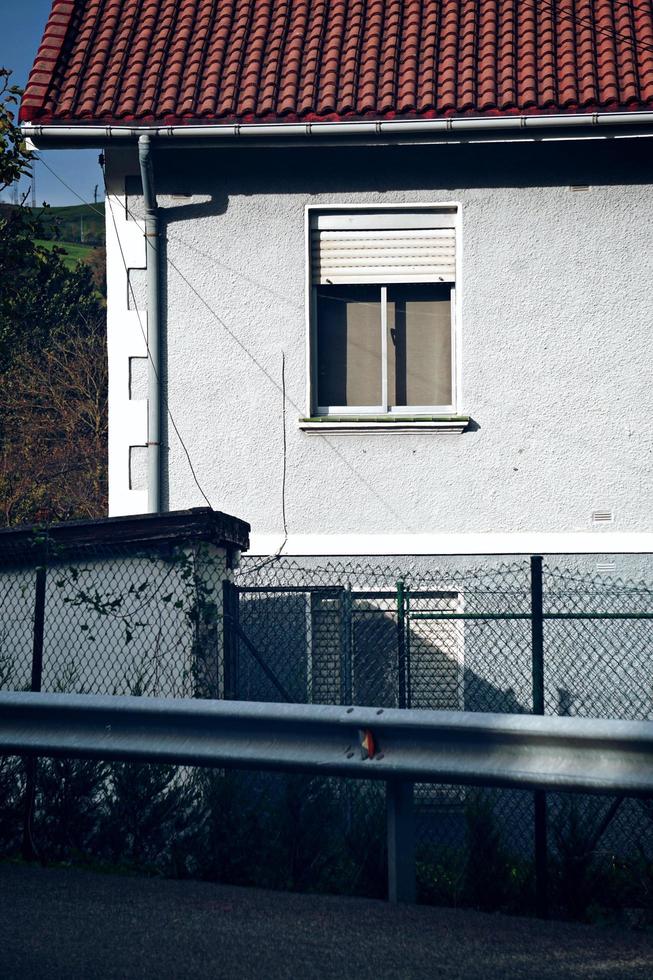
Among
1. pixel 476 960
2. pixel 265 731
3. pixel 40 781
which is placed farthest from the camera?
pixel 40 781

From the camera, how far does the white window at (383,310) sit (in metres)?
10.3

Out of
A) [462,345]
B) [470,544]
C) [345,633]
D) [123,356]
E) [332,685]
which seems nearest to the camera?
[345,633]

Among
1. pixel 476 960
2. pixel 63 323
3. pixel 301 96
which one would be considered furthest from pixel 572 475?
pixel 63 323

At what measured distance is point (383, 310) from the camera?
34.1ft

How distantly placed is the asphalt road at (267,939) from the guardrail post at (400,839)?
0.40 ft

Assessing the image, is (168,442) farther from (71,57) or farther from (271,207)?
(71,57)

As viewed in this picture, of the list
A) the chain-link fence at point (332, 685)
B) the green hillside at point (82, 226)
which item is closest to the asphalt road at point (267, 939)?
the chain-link fence at point (332, 685)

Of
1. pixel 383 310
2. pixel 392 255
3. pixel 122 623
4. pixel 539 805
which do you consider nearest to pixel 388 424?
pixel 383 310

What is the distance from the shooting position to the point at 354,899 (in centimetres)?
501

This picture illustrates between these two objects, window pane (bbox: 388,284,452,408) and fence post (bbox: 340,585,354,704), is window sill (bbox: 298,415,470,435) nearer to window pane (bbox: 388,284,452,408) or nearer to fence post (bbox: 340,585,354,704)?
window pane (bbox: 388,284,452,408)

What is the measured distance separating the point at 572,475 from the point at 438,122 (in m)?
3.01

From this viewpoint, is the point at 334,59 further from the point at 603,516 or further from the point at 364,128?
the point at 603,516

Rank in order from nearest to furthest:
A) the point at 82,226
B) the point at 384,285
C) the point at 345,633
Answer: the point at 345,633 < the point at 384,285 < the point at 82,226

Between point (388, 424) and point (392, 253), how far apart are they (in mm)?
1461
